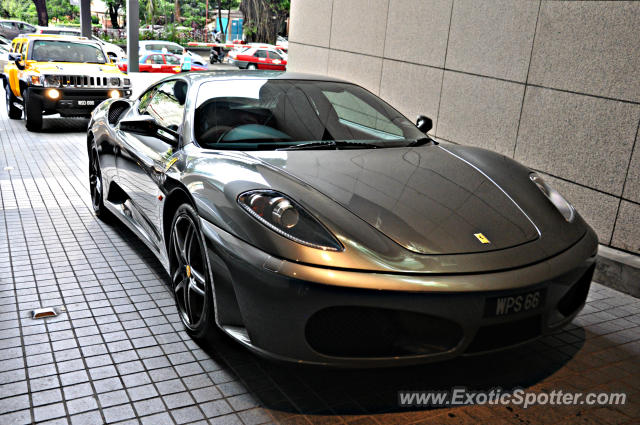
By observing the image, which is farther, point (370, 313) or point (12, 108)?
point (12, 108)

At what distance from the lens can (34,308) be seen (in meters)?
3.64

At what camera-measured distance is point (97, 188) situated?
5.49 metres

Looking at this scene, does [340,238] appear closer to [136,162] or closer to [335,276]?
[335,276]

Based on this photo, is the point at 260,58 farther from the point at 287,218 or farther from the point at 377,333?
the point at 377,333

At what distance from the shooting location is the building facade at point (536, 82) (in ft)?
15.7

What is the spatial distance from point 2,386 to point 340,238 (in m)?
1.75

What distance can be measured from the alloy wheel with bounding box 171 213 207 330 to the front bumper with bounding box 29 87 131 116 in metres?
8.00

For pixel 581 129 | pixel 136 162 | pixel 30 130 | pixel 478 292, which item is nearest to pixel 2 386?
pixel 136 162

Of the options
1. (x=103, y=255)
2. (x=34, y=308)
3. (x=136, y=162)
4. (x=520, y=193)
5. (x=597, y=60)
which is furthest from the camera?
(x=597, y=60)

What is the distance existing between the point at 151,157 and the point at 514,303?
243 cm

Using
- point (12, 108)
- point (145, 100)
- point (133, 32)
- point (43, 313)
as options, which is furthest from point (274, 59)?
point (43, 313)

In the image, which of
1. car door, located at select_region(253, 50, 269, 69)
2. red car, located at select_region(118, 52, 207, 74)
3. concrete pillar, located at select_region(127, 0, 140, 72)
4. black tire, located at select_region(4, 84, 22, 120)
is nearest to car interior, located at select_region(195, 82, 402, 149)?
black tire, located at select_region(4, 84, 22, 120)

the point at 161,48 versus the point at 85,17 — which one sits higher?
the point at 85,17

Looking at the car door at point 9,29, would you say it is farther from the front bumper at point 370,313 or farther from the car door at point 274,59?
the front bumper at point 370,313
